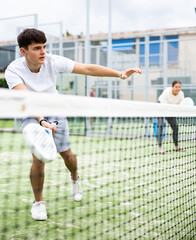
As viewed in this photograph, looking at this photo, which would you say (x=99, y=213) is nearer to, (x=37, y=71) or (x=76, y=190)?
(x=76, y=190)

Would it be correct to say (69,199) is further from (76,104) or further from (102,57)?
(102,57)

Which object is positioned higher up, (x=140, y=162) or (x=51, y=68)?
(x=51, y=68)

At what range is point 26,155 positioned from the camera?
772cm

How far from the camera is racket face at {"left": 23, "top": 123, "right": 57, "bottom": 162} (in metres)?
2.19

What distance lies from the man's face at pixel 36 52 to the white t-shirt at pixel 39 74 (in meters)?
0.16

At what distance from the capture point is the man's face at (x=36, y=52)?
10.1ft

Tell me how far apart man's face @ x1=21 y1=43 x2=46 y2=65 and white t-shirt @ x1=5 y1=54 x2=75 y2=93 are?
16 centimetres

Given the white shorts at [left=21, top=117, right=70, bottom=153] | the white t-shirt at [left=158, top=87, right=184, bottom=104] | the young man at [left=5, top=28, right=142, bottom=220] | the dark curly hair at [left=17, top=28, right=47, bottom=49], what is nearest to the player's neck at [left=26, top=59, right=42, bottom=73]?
the young man at [left=5, top=28, right=142, bottom=220]

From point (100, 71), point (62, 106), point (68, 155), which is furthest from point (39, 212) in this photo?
point (62, 106)

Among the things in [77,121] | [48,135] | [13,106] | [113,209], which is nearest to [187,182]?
[113,209]

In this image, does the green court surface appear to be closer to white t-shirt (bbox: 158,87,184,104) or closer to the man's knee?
the man's knee

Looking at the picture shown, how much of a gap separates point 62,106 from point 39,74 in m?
1.43

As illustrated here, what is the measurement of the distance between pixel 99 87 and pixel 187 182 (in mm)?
8163

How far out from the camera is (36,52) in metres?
3.07
